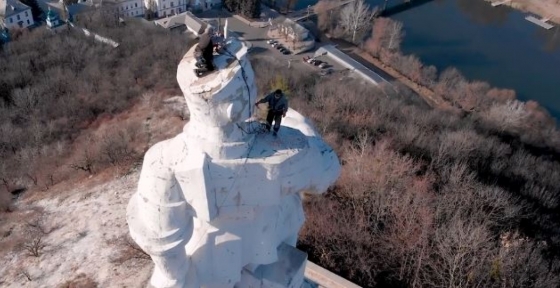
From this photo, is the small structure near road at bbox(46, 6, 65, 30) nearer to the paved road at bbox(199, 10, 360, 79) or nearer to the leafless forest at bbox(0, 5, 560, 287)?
the leafless forest at bbox(0, 5, 560, 287)

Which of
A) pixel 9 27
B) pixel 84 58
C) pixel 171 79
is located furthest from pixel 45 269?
pixel 9 27

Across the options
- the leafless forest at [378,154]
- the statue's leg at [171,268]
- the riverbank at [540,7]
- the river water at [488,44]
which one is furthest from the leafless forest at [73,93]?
the riverbank at [540,7]

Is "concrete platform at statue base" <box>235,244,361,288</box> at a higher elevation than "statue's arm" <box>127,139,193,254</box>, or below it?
below

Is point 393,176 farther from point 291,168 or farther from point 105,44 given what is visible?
point 105,44

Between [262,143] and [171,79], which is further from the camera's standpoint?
[171,79]

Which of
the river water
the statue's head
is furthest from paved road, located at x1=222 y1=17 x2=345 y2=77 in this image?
the statue's head

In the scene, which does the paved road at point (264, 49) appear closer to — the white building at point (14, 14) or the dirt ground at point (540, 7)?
the white building at point (14, 14)
